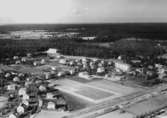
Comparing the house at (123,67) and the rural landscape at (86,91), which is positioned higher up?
the house at (123,67)

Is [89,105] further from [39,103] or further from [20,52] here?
[20,52]

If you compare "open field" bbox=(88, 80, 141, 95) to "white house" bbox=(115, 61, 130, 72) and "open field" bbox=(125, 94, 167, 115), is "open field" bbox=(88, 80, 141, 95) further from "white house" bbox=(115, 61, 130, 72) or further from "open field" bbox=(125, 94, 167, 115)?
"white house" bbox=(115, 61, 130, 72)

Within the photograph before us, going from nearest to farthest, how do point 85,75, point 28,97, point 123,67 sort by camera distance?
point 28,97, point 85,75, point 123,67

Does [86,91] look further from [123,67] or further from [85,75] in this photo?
[123,67]

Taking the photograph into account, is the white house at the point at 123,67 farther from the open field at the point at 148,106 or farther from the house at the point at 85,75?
the open field at the point at 148,106

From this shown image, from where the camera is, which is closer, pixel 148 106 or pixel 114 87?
pixel 148 106

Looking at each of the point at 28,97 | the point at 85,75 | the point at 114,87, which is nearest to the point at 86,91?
the point at 114,87

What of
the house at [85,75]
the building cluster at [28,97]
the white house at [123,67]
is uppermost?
the white house at [123,67]

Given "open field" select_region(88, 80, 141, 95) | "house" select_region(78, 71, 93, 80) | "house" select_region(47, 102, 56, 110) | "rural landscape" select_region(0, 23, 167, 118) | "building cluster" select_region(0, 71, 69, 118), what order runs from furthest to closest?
"house" select_region(78, 71, 93, 80) → "open field" select_region(88, 80, 141, 95) → "house" select_region(47, 102, 56, 110) → "building cluster" select_region(0, 71, 69, 118) → "rural landscape" select_region(0, 23, 167, 118)

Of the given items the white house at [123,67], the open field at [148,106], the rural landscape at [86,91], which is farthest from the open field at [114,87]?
the white house at [123,67]

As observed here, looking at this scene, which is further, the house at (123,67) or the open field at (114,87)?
the house at (123,67)

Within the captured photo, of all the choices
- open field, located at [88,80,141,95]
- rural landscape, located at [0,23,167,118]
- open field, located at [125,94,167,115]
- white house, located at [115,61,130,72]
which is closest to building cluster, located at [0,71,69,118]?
rural landscape, located at [0,23,167,118]

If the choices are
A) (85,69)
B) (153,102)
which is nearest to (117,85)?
(153,102)
